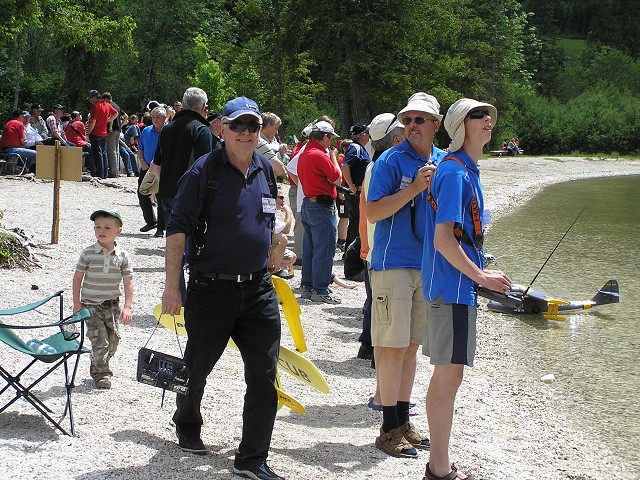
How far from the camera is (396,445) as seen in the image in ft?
19.0

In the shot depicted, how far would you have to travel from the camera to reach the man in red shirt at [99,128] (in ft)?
71.7

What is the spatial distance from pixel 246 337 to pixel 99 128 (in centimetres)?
1786

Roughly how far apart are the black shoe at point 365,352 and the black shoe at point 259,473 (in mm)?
3415

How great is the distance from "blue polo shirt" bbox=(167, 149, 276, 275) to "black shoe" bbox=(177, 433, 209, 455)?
106 centimetres

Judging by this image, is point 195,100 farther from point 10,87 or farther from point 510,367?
point 10,87

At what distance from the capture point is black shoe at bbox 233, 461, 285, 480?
16.5 feet

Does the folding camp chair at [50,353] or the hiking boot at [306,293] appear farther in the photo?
the hiking boot at [306,293]

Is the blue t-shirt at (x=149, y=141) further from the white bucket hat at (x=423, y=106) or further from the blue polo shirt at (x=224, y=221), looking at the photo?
the blue polo shirt at (x=224, y=221)

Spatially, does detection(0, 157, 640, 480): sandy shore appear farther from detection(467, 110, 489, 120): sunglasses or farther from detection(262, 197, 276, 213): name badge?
detection(467, 110, 489, 120): sunglasses

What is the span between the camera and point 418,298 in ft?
19.4

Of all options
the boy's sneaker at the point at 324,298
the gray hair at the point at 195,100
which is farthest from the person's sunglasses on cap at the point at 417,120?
the boy's sneaker at the point at 324,298

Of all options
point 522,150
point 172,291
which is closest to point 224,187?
point 172,291

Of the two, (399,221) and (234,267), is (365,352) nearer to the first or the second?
(399,221)

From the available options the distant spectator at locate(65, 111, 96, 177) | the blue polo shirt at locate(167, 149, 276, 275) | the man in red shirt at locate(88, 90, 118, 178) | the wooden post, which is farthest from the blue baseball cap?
the distant spectator at locate(65, 111, 96, 177)
